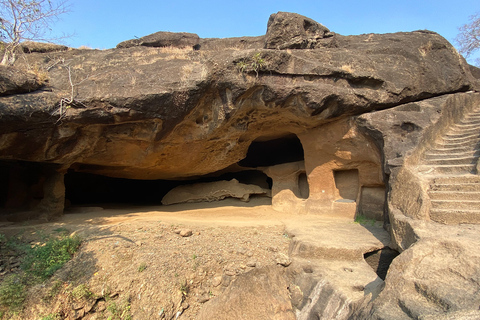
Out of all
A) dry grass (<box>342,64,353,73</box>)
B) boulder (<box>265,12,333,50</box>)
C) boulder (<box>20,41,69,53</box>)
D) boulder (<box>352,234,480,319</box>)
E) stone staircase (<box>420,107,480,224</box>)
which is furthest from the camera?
boulder (<box>20,41,69,53</box>)

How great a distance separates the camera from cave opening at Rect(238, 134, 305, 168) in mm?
9501

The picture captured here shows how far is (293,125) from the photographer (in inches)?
282

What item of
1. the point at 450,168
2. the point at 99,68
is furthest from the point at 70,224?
the point at 450,168

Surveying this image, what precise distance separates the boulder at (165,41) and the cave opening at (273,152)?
361 centimetres

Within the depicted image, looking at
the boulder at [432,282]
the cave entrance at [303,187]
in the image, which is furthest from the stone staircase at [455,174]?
the cave entrance at [303,187]

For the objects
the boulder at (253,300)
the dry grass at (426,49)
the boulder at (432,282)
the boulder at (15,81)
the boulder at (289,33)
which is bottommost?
the boulder at (253,300)

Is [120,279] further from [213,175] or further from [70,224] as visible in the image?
[213,175]

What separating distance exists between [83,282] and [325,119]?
17.7ft

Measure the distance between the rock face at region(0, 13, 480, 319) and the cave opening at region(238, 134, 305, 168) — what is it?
1524mm

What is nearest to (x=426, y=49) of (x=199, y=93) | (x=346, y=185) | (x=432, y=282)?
(x=346, y=185)

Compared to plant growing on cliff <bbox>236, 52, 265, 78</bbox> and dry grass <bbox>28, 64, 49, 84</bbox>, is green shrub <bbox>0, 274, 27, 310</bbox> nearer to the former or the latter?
dry grass <bbox>28, 64, 49, 84</bbox>

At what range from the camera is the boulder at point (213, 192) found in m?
8.58

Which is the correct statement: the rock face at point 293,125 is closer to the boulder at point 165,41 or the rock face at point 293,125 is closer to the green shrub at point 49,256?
the boulder at point 165,41

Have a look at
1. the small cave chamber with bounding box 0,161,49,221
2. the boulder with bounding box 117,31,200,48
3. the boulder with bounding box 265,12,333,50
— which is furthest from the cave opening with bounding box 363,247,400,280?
the small cave chamber with bounding box 0,161,49,221
